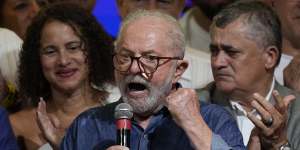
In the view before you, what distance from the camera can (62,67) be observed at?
14.1ft

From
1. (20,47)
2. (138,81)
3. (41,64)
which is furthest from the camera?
(20,47)

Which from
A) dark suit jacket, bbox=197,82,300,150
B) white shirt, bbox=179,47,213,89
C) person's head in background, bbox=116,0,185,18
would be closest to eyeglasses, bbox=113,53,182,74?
dark suit jacket, bbox=197,82,300,150

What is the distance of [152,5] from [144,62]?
5.58 feet

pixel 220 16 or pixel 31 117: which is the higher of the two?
pixel 220 16

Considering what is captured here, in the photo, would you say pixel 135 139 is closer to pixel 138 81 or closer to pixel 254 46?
pixel 138 81

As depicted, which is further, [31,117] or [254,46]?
[31,117]

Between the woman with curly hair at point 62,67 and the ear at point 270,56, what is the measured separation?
833 mm

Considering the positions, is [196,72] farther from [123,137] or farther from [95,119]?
[123,137]

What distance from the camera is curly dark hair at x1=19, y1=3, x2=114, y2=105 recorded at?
4.38 metres

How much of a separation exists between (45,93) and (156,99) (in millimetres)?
1291

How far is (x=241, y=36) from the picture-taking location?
13.5 feet

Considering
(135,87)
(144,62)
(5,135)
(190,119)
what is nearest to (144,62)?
(144,62)

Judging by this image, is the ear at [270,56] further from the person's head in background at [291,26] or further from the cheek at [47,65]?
the cheek at [47,65]

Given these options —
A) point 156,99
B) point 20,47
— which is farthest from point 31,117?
point 156,99
